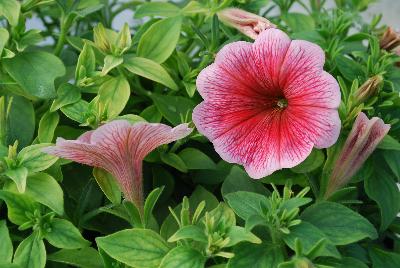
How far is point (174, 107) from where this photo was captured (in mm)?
856

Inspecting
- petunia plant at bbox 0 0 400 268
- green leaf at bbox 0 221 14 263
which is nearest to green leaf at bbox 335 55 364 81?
petunia plant at bbox 0 0 400 268

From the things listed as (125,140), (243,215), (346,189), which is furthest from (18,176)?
(346,189)

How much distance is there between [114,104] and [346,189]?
10.8 inches

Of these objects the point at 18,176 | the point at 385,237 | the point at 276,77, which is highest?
the point at 276,77

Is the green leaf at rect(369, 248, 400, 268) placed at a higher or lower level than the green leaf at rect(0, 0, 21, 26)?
lower

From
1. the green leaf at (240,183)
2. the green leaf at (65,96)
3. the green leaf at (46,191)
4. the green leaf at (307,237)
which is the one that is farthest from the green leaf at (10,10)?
the green leaf at (307,237)

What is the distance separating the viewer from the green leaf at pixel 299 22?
1.00 metres

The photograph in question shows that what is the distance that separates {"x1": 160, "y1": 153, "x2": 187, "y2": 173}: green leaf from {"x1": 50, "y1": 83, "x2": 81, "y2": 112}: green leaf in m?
0.12

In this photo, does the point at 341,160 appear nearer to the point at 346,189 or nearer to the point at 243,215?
the point at 346,189

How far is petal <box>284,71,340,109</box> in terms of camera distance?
27.2 inches

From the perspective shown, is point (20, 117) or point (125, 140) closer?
point (125, 140)

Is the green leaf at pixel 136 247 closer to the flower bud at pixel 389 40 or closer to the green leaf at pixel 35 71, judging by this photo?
the green leaf at pixel 35 71

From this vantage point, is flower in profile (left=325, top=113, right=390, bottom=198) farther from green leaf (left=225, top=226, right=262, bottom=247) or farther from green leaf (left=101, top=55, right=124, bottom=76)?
green leaf (left=101, top=55, right=124, bottom=76)

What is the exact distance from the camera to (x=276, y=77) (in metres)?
0.75
